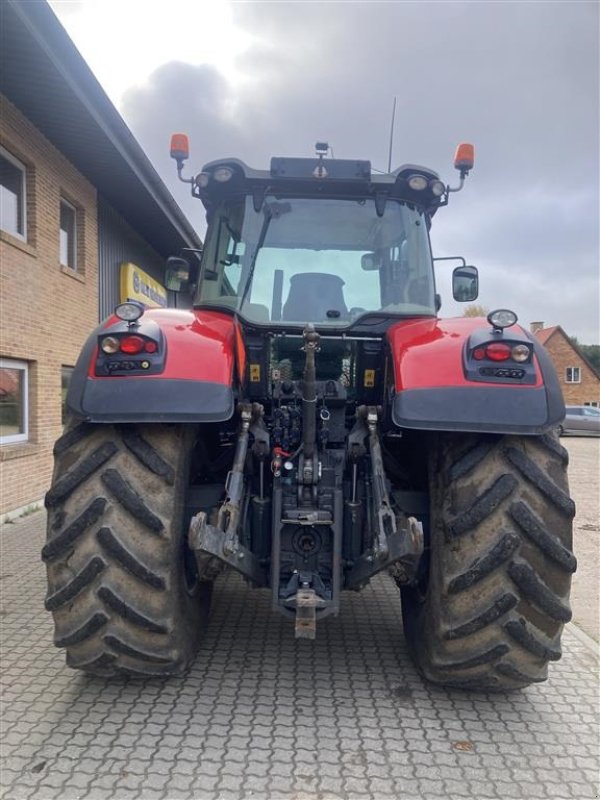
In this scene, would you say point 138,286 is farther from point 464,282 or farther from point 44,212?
point 464,282

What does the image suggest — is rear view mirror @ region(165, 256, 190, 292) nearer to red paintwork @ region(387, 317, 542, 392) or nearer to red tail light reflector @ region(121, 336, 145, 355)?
red tail light reflector @ region(121, 336, 145, 355)

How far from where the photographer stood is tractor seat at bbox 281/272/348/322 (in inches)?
143

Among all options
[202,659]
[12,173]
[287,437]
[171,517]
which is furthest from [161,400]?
[12,173]

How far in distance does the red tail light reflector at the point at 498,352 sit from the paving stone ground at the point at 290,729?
5.38 feet

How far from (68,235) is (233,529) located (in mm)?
9088

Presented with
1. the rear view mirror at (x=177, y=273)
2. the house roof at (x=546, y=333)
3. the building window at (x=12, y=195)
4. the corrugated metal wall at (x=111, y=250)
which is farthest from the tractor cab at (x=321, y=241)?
the house roof at (x=546, y=333)

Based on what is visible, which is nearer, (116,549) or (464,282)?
(116,549)

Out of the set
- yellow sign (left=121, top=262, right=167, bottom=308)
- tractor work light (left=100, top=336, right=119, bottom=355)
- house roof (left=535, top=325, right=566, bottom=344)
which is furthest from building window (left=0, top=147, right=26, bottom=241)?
house roof (left=535, top=325, right=566, bottom=344)

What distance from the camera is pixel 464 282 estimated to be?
4539 mm

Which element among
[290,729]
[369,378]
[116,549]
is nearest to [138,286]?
[369,378]

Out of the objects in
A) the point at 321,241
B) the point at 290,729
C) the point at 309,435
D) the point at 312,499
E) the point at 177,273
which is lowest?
the point at 290,729

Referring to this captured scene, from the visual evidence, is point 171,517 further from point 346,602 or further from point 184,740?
point 346,602

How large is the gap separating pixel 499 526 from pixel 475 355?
75 centimetres

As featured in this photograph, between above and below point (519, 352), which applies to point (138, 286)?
above
